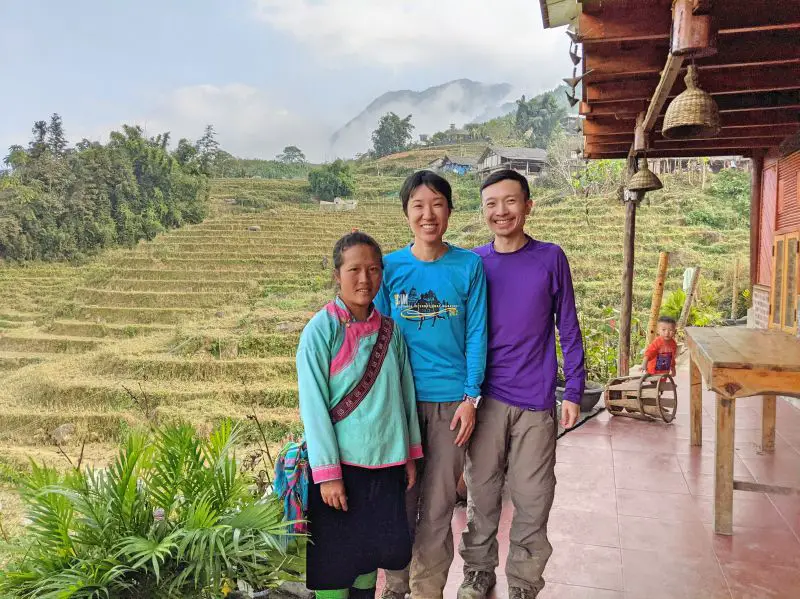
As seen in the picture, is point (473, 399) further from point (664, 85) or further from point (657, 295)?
point (657, 295)

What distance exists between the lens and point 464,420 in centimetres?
143

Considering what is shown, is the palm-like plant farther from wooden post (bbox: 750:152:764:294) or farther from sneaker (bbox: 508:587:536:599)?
wooden post (bbox: 750:152:764:294)

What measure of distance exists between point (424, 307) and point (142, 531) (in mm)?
974

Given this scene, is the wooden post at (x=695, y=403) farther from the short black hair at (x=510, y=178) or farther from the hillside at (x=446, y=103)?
the hillside at (x=446, y=103)

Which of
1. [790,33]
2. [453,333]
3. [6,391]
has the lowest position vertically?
[6,391]

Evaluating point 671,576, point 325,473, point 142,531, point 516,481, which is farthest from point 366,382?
point 671,576

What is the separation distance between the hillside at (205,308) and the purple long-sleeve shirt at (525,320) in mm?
7061

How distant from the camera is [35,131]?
29.7 m

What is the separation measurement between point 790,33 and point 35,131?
3464cm

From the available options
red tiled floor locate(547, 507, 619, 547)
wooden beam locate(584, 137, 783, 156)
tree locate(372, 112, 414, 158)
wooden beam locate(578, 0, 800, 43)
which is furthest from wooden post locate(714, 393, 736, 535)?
tree locate(372, 112, 414, 158)

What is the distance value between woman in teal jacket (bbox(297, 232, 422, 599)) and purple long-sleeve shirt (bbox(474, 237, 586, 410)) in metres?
0.32

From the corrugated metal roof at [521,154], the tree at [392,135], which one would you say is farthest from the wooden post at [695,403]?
the tree at [392,135]

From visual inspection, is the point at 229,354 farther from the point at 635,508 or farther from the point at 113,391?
the point at 635,508

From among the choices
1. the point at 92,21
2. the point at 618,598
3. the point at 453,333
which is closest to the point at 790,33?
the point at 453,333
